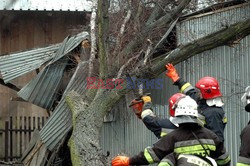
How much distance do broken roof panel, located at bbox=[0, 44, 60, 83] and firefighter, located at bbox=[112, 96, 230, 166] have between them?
634cm

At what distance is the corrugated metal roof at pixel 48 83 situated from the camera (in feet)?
35.1

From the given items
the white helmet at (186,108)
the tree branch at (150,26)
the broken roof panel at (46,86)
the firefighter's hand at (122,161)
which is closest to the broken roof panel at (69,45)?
the broken roof panel at (46,86)

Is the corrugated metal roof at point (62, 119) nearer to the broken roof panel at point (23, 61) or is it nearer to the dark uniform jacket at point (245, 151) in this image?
the broken roof panel at point (23, 61)

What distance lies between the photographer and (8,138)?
15.0 metres

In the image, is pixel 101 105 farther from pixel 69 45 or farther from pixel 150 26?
pixel 69 45

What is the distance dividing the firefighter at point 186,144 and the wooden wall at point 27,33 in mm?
11311

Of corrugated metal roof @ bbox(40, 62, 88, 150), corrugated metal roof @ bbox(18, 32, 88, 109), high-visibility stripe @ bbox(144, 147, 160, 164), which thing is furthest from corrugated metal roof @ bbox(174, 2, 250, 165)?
corrugated metal roof @ bbox(18, 32, 88, 109)

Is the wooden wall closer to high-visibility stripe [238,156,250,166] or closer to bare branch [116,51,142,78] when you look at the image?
bare branch [116,51,142,78]

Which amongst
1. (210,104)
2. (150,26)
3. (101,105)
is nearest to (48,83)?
(150,26)

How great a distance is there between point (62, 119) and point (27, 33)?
7.22 meters

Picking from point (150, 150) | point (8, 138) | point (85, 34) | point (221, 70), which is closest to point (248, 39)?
point (221, 70)

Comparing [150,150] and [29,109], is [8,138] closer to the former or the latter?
[29,109]

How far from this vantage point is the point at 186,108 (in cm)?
500

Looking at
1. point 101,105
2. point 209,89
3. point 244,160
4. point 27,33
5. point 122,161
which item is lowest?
point 122,161
